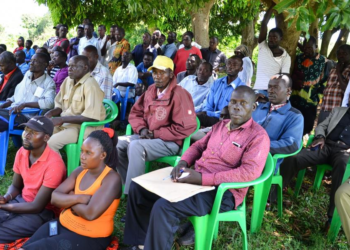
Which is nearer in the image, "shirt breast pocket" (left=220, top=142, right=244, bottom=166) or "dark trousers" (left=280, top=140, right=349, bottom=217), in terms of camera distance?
"shirt breast pocket" (left=220, top=142, right=244, bottom=166)

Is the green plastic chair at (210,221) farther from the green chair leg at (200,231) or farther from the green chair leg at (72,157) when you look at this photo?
the green chair leg at (72,157)

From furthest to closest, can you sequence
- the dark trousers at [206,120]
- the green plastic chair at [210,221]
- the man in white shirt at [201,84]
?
the man in white shirt at [201,84], the dark trousers at [206,120], the green plastic chair at [210,221]

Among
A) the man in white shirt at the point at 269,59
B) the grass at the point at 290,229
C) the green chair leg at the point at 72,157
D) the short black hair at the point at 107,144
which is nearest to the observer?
the short black hair at the point at 107,144

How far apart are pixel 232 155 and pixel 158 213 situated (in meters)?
0.72

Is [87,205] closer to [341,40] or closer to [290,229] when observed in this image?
[290,229]

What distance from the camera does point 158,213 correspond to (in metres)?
2.35

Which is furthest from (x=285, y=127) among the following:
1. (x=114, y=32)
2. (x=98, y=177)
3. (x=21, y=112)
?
(x=114, y=32)

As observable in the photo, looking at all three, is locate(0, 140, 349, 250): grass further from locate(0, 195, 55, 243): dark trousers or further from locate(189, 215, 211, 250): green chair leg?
locate(0, 195, 55, 243): dark trousers

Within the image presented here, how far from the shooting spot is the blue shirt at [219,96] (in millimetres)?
4522

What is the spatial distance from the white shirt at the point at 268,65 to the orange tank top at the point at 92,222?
296 centimetres

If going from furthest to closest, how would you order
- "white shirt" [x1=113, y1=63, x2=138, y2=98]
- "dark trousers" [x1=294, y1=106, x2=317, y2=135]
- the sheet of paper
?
1. "white shirt" [x1=113, y1=63, x2=138, y2=98]
2. "dark trousers" [x1=294, y1=106, x2=317, y2=135]
3. the sheet of paper

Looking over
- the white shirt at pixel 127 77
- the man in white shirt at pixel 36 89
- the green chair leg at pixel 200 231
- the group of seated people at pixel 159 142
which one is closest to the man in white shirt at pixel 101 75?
the group of seated people at pixel 159 142

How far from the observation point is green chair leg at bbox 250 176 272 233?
316cm

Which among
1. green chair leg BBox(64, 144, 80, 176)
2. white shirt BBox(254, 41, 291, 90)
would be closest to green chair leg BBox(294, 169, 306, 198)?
white shirt BBox(254, 41, 291, 90)
